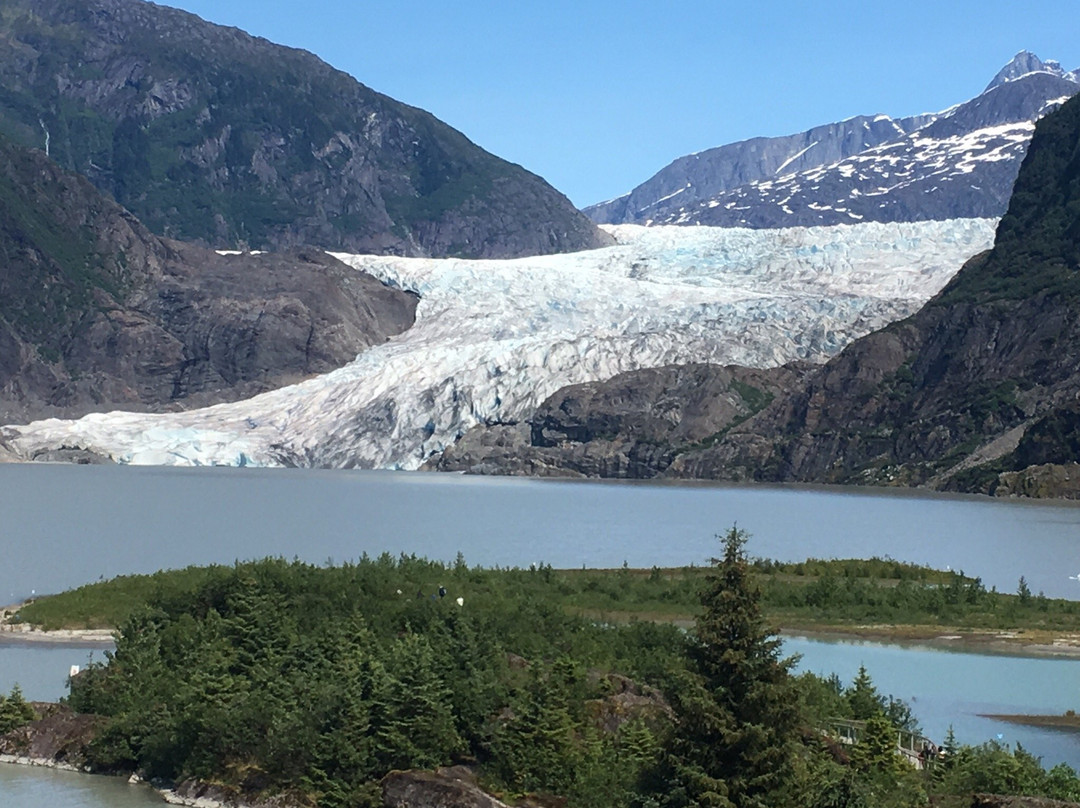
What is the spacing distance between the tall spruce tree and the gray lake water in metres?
11.6

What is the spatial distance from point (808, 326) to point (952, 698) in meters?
158

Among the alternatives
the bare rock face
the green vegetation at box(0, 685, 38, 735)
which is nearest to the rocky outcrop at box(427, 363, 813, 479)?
the green vegetation at box(0, 685, 38, 735)

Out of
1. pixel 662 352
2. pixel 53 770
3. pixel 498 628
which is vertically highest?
pixel 662 352

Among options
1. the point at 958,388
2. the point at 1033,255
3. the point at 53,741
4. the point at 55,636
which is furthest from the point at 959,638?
the point at 1033,255

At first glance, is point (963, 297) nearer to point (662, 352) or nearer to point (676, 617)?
point (662, 352)

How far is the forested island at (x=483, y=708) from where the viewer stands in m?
23.3

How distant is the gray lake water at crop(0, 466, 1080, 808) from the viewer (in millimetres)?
42188

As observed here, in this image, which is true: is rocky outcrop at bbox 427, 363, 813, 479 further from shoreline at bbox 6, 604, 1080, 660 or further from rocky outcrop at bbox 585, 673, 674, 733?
rocky outcrop at bbox 585, 673, 674, 733

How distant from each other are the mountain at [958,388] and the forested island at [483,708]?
120176mm

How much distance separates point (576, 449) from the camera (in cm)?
19600

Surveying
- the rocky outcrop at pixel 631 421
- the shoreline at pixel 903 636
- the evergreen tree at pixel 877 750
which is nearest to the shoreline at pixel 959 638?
the shoreline at pixel 903 636

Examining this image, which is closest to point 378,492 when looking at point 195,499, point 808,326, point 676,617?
point 195,499

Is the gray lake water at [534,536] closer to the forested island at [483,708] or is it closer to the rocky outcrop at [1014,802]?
the forested island at [483,708]

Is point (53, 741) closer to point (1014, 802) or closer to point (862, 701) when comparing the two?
point (862, 701)
